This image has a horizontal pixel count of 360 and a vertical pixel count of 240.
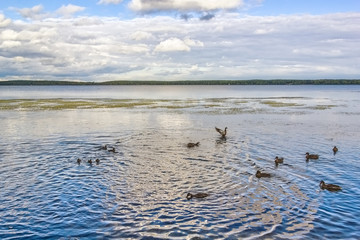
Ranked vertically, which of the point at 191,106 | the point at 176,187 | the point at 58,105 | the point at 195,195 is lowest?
the point at 176,187

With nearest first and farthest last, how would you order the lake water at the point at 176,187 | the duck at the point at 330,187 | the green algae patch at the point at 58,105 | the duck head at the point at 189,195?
1. the lake water at the point at 176,187
2. the duck head at the point at 189,195
3. the duck at the point at 330,187
4. the green algae patch at the point at 58,105

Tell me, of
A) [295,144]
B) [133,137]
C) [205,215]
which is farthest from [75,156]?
[295,144]

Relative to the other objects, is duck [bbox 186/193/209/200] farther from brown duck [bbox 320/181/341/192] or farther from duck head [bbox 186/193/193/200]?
brown duck [bbox 320/181/341/192]

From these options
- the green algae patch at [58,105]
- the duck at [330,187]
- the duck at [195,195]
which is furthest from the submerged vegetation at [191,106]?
the duck at [195,195]

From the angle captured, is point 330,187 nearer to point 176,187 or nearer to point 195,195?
point 195,195

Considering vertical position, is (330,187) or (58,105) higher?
(58,105)

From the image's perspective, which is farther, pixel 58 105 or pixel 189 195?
pixel 58 105

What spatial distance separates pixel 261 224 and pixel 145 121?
1321 inches

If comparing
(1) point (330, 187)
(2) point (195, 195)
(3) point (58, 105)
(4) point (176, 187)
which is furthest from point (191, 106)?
(2) point (195, 195)

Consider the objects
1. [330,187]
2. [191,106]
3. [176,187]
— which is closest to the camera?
[330,187]

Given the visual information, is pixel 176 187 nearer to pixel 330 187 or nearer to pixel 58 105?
pixel 330 187

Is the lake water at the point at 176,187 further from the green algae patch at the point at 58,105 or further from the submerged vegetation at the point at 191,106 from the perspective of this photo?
the green algae patch at the point at 58,105

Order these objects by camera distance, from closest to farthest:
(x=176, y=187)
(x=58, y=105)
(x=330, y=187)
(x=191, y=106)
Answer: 1. (x=330, y=187)
2. (x=176, y=187)
3. (x=191, y=106)
4. (x=58, y=105)

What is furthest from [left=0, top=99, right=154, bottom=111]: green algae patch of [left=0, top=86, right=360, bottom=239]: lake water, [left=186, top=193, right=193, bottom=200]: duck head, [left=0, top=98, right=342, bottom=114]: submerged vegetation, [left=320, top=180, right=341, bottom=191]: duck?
[left=320, top=180, right=341, bottom=191]: duck
